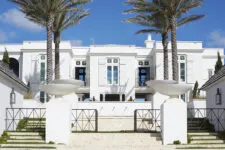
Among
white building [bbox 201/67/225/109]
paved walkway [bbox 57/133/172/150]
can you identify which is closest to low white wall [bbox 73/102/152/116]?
white building [bbox 201/67/225/109]

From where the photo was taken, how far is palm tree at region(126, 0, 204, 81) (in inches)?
1097

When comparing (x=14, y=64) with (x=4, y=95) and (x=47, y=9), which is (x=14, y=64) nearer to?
(x=47, y=9)

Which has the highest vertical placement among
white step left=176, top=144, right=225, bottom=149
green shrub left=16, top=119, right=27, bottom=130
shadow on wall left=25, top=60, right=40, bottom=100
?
shadow on wall left=25, top=60, right=40, bottom=100

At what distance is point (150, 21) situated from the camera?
107ft

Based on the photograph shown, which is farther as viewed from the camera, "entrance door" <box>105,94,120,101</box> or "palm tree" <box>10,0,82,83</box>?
"entrance door" <box>105,94,120,101</box>

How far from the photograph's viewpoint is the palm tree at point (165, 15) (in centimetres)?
2786

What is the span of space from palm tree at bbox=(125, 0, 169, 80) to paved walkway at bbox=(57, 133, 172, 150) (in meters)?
14.4

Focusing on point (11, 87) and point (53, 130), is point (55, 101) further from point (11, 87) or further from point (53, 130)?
point (11, 87)

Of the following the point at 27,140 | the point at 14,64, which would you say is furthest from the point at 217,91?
the point at 14,64

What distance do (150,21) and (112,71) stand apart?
12.1 metres

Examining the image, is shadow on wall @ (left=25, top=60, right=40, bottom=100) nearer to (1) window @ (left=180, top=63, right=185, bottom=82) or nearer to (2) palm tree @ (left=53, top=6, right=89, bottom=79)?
(2) palm tree @ (left=53, top=6, right=89, bottom=79)

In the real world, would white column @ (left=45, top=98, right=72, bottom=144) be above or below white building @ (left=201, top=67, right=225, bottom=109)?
below

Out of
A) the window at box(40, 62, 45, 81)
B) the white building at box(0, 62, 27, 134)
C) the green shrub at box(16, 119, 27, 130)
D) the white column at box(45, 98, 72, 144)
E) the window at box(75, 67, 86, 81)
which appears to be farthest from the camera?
the window at box(75, 67, 86, 81)

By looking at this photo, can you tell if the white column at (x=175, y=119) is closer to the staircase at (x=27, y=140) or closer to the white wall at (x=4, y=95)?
the staircase at (x=27, y=140)
